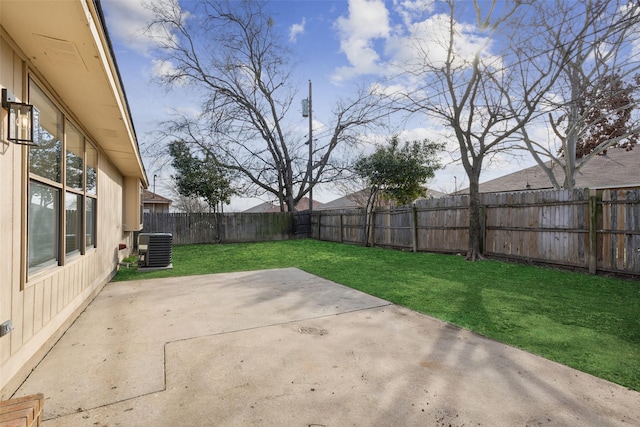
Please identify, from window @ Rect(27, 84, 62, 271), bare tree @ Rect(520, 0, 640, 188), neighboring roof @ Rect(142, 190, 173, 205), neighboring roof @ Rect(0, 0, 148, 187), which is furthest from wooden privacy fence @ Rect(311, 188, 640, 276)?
neighboring roof @ Rect(142, 190, 173, 205)

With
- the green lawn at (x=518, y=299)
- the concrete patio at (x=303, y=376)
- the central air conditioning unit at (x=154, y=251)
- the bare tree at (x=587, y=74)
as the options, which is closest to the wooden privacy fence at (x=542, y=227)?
the green lawn at (x=518, y=299)

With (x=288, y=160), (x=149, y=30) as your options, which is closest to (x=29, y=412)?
(x=149, y=30)

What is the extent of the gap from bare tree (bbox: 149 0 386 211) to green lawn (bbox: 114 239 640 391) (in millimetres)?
9272

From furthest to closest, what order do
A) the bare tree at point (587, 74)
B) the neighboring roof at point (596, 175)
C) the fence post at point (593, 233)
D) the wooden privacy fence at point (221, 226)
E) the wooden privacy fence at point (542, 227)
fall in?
the wooden privacy fence at point (221, 226) < the neighboring roof at point (596, 175) < the bare tree at point (587, 74) < the fence post at point (593, 233) < the wooden privacy fence at point (542, 227)

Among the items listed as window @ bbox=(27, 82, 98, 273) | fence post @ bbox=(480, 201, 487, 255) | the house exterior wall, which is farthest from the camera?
fence post @ bbox=(480, 201, 487, 255)

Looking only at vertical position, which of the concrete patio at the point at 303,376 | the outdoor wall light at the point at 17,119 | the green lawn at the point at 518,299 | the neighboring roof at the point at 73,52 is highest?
the neighboring roof at the point at 73,52

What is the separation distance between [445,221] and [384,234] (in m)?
2.56

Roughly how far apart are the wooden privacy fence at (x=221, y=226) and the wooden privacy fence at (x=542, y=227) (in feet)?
21.0

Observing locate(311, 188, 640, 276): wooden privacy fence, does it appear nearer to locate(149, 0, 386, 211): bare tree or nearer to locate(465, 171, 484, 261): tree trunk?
locate(465, 171, 484, 261): tree trunk

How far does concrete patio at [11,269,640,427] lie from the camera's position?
182 cm

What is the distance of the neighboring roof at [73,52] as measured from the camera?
1782mm

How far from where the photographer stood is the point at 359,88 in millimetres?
14445

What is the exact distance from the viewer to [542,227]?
21.6 feet

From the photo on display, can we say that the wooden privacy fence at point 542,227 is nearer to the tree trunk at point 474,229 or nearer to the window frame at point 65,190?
the tree trunk at point 474,229
